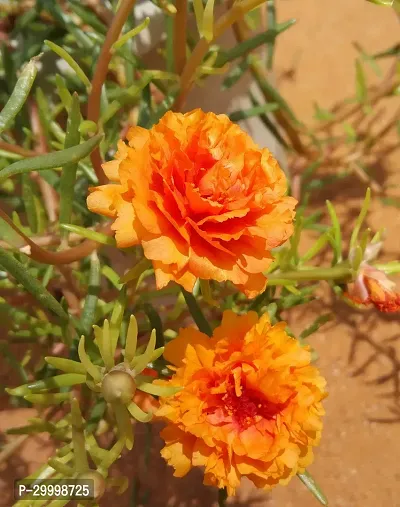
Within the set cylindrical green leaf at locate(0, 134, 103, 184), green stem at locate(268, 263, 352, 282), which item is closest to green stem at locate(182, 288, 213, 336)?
green stem at locate(268, 263, 352, 282)

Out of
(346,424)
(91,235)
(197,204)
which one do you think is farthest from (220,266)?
(346,424)

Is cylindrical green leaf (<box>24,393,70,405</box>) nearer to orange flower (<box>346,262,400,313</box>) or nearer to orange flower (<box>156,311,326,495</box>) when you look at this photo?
orange flower (<box>156,311,326,495</box>)

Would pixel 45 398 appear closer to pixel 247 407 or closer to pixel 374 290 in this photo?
pixel 247 407

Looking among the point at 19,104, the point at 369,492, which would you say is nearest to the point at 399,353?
the point at 369,492

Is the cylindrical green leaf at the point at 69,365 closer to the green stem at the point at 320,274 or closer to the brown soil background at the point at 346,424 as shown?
the green stem at the point at 320,274

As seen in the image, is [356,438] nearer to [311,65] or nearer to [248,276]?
[248,276]

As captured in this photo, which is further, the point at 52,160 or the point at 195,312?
the point at 195,312
